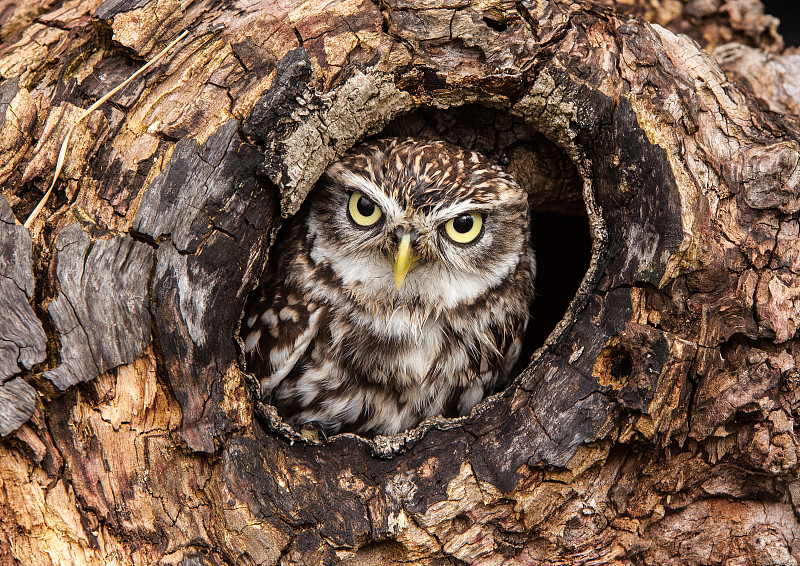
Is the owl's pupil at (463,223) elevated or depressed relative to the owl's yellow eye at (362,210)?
elevated

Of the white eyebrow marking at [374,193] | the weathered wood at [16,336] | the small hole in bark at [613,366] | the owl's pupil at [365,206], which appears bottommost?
the weathered wood at [16,336]

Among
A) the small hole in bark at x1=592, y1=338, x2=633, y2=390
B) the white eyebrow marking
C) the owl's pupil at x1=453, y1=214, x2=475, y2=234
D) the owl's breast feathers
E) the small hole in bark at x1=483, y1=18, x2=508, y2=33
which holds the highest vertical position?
the small hole in bark at x1=483, y1=18, x2=508, y2=33

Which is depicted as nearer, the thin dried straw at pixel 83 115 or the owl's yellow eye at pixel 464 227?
the thin dried straw at pixel 83 115

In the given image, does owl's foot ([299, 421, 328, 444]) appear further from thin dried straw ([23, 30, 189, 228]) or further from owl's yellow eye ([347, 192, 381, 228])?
thin dried straw ([23, 30, 189, 228])

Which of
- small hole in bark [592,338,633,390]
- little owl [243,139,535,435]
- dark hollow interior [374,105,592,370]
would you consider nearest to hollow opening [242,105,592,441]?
dark hollow interior [374,105,592,370]

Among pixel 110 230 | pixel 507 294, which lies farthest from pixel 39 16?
pixel 507 294

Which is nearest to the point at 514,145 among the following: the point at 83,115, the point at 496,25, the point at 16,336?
the point at 496,25

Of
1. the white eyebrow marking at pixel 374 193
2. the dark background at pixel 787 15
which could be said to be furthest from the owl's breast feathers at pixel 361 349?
the dark background at pixel 787 15

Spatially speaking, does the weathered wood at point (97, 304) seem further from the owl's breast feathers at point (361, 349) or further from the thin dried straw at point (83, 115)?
the owl's breast feathers at point (361, 349)

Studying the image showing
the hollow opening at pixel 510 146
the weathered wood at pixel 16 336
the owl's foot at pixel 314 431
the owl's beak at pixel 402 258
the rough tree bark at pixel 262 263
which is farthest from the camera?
the hollow opening at pixel 510 146
